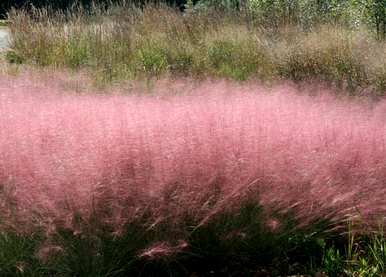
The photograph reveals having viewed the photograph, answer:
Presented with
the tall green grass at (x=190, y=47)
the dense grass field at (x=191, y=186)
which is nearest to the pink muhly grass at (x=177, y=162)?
the dense grass field at (x=191, y=186)

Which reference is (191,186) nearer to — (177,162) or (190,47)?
(177,162)

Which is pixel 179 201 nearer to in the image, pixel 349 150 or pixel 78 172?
pixel 78 172

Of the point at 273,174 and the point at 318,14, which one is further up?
the point at 318,14

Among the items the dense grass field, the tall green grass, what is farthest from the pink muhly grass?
the tall green grass

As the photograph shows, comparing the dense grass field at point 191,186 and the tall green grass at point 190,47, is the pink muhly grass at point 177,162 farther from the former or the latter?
the tall green grass at point 190,47

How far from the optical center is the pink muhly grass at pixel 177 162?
9.31ft

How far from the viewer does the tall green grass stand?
7.14 metres

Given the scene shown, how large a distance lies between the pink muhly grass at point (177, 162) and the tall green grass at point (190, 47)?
295 centimetres

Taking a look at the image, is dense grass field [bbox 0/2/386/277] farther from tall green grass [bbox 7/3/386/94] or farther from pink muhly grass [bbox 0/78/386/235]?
tall green grass [bbox 7/3/386/94]

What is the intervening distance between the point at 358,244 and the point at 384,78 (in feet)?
11.7

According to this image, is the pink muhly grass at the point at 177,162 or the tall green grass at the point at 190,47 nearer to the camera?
the pink muhly grass at the point at 177,162

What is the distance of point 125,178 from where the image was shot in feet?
9.50

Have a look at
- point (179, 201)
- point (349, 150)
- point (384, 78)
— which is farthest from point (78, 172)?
point (384, 78)

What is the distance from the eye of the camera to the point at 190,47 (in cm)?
853
